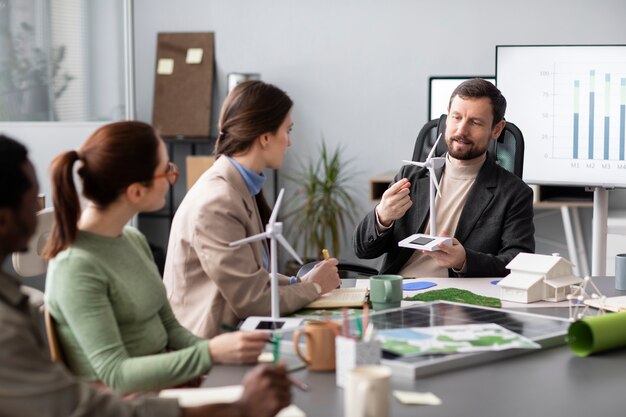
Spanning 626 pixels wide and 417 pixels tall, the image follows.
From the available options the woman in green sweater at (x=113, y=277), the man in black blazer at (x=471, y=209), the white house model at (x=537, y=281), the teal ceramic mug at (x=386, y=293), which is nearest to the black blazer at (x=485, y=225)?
the man in black blazer at (x=471, y=209)

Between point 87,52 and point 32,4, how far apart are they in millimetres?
563

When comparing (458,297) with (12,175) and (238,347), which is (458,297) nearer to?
(238,347)

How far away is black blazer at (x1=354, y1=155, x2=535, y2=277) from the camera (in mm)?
3305

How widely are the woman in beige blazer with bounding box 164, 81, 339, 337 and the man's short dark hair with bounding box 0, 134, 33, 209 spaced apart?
102 centimetres

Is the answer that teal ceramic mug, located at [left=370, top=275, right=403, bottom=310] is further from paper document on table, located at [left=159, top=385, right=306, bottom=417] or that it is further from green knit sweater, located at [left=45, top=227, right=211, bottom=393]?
paper document on table, located at [left=159, top=385, right=306, bottom=417]

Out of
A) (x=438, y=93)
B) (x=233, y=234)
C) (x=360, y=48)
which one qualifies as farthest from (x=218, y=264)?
(x=360, y=48)

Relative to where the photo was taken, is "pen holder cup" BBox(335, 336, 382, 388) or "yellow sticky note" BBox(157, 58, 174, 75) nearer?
"pen holder cup" BBox(335, 336, 382, 388)

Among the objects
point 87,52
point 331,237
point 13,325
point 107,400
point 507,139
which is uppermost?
point 87,52

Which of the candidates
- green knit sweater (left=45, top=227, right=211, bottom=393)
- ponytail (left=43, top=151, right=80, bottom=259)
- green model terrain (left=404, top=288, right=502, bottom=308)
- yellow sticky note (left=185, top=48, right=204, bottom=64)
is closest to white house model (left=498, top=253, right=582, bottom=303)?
→ green model terrain (left=404, top=288, right=502, bottom=308)

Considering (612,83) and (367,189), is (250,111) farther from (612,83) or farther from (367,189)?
(367,189)

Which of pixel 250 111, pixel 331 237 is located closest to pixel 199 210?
pixel 250 111

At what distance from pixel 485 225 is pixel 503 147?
1.57 feet

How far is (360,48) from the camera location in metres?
6.14

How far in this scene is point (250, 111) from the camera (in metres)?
2.57
